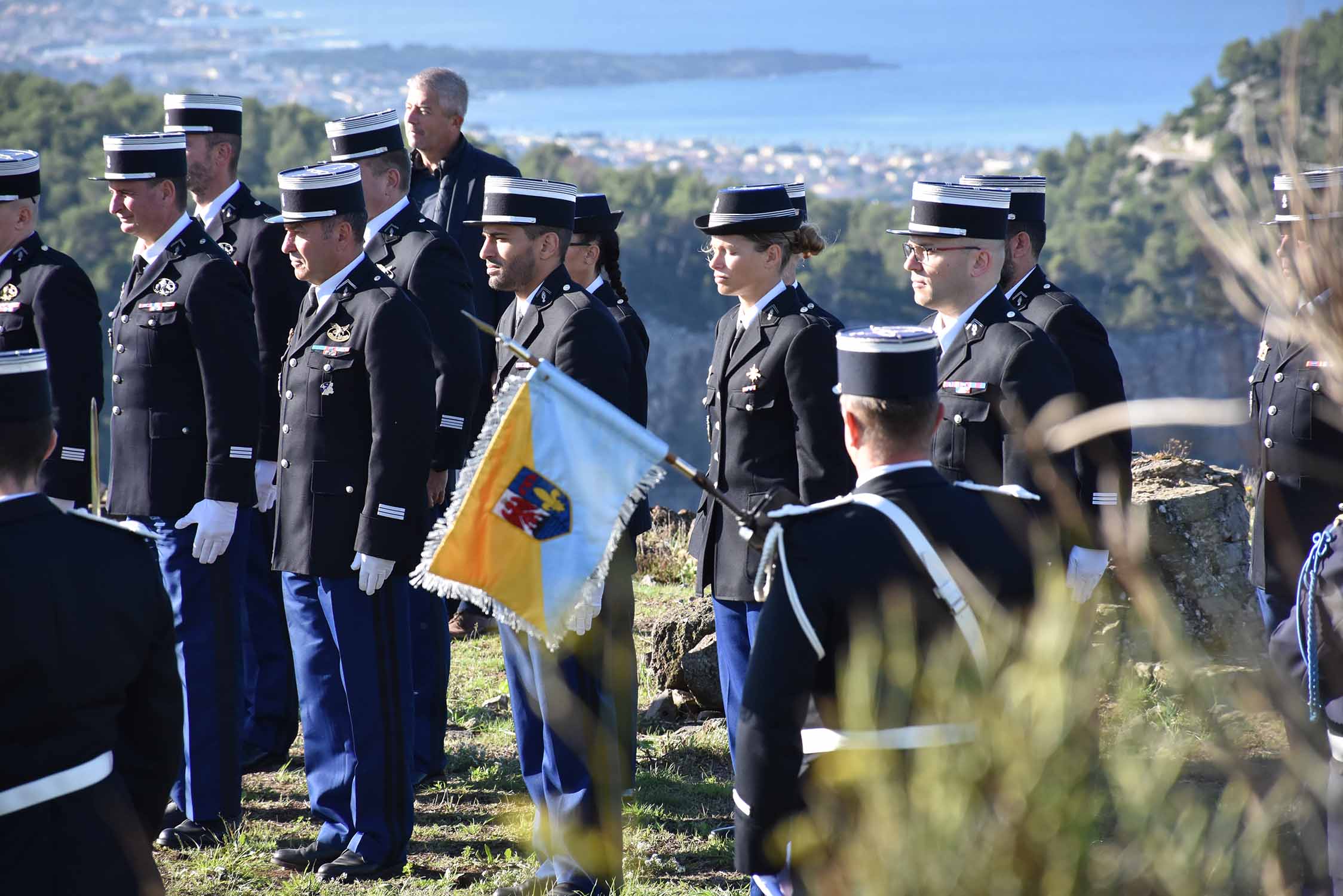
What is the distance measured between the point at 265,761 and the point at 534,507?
264cm

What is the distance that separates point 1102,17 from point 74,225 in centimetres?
11579

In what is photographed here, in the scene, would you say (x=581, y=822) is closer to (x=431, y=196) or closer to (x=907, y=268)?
(x=907, y=268)

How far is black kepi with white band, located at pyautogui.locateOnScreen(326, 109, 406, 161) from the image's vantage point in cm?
547

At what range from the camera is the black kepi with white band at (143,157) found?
489 centimetres

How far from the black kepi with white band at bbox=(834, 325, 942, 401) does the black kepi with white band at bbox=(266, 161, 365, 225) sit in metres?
2.12

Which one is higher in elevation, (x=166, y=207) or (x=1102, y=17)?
(x=1102, y=17)

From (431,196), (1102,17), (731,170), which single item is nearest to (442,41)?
(731,170)

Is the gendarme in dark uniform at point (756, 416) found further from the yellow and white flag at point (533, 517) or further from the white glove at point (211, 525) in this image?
the white glove at point (211, 525)

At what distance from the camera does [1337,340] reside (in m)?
1.78

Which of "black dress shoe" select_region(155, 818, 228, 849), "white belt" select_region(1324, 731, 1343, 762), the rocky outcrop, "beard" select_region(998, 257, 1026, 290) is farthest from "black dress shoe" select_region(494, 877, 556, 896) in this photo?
the rocky outcrop

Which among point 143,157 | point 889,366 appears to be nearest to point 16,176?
point 143,157

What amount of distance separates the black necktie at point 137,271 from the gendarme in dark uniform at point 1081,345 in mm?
2759

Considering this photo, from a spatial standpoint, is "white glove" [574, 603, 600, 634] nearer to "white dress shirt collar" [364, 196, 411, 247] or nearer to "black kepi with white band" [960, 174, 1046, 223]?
"black kepi with white band" [960, 174, 1046, 223]

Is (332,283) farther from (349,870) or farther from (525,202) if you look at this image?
(349,870)
